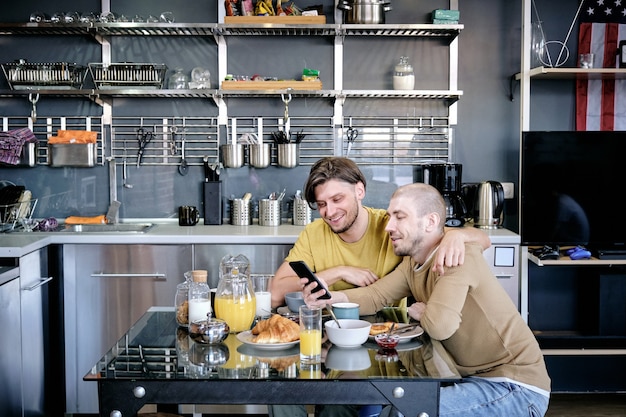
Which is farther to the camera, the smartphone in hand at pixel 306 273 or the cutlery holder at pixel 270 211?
the cutlery holder at pixel 270 211

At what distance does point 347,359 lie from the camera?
1.86m

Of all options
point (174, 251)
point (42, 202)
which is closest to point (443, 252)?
point (174, 251)

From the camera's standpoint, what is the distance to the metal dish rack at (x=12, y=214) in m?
4.09

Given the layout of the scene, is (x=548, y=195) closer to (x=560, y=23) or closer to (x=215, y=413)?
(x=560, y=23)

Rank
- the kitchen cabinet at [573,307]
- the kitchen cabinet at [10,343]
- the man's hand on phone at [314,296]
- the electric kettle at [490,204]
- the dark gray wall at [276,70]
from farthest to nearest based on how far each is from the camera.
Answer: the dark gray wall at [276,70]
the electric kettle at [490,204]
the kitchen cabinet at [573,307]
the kitchen cabinet at [10,343]
the man's hand on phone at [314,296]

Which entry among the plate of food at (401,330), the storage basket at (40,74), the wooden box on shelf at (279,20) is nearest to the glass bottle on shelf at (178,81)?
the wooden box on shelf at (279,20)

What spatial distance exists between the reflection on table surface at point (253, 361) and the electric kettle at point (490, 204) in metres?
2.18

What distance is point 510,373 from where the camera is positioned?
2133 millimetres

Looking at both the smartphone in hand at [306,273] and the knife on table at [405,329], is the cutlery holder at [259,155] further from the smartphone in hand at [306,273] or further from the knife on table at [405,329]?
the knife on table at [405,329]

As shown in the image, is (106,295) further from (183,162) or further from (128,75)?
(128,75)

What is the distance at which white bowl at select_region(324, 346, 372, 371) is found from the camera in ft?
5.90

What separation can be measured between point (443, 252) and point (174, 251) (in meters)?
2.01

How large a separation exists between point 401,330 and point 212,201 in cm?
245

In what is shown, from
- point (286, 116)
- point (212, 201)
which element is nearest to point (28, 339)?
point (212, 201)
